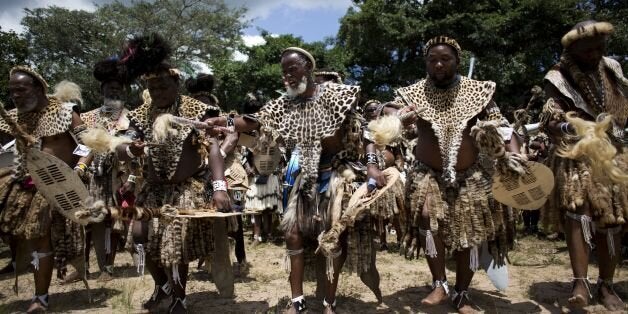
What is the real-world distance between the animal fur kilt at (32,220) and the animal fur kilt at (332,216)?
200 centimetres

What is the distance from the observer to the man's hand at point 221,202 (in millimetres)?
3584

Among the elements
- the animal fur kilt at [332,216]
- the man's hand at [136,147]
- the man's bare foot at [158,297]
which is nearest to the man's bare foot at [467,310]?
the animal fur kilt at [332,216]

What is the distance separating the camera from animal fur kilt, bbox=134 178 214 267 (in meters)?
3.72

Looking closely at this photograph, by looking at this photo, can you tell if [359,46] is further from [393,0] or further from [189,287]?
[189,287]

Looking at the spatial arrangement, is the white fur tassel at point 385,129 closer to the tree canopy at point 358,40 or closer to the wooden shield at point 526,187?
the wooden shield at point 526,187

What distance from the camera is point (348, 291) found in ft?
15.3

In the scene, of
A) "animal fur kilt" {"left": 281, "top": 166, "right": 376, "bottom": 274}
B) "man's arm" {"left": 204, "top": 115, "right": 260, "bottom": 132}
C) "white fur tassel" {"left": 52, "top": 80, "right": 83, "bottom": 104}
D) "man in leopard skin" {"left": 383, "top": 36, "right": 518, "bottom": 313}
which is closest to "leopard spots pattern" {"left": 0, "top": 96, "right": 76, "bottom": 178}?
"white fur tassel" {"left": 52, "top": 80, "right": 83, "bottom": 104}

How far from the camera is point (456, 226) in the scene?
390cm

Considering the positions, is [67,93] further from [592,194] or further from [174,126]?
[592,194]

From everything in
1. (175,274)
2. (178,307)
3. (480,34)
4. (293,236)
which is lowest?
(178,307)

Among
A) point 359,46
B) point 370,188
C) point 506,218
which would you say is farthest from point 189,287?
point 359,46

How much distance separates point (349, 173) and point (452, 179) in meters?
0.83

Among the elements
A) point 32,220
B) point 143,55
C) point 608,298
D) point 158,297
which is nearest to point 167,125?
point 143,55

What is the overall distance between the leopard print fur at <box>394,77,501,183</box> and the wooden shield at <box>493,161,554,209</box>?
411 millimetres
